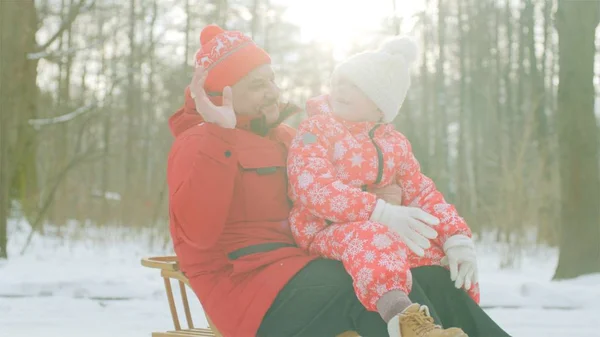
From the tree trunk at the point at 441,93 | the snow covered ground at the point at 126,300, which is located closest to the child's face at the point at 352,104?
the snow covered ground at the point at 126,300

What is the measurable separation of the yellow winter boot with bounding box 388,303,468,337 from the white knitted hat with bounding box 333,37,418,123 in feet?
2.60

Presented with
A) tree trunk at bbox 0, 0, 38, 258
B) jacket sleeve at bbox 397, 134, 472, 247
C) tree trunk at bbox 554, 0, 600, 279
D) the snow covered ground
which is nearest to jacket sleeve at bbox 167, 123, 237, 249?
Result: jacket sleeve at bbox 397, 134, 472, 247

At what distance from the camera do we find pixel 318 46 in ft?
60.3

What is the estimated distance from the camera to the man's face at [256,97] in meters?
2.56

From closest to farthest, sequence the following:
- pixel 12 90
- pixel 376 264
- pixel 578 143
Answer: pixel 376 264
pixel 578 143
pixel 12 90

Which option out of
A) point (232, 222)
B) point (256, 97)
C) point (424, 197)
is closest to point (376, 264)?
point (424, 197)

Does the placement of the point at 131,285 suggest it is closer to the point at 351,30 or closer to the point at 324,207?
the point at 324,207

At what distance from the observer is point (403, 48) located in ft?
8.23

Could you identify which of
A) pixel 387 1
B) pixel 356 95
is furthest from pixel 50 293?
pixel 387 1

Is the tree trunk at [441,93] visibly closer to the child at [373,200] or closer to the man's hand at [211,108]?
the child at [373,200]

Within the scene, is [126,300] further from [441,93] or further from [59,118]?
[441,93]

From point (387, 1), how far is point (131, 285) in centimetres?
920

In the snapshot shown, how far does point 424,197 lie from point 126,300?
12.0 ft

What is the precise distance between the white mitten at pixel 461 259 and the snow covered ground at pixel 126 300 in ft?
8.24
